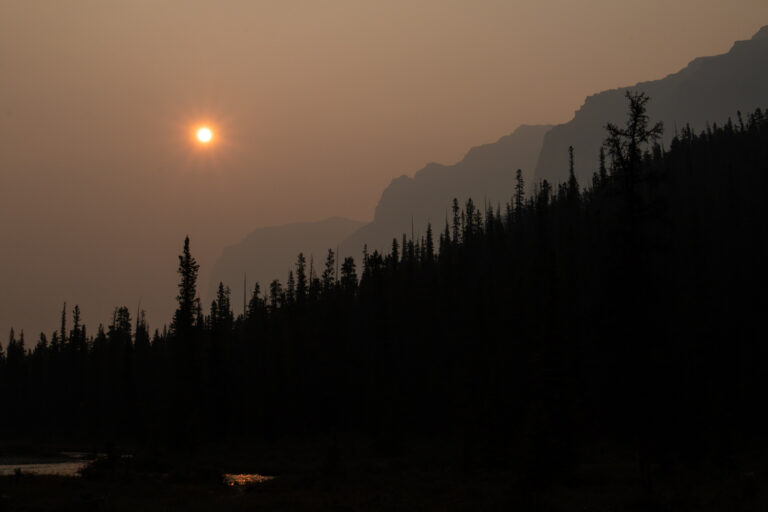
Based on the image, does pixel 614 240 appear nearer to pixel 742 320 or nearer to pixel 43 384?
pixel 742 320

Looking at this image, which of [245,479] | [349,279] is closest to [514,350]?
[245,479]

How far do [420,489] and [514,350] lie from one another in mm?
38944

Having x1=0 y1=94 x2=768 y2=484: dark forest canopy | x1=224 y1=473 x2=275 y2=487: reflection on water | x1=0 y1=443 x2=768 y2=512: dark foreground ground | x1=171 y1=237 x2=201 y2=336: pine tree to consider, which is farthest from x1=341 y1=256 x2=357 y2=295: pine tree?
x1=0 y1=443 x2=768 y2=512: dark foreground ground

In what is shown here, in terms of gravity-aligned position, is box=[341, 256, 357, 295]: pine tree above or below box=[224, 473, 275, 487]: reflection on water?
above

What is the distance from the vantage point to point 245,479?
43.9 meters

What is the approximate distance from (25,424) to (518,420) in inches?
4197

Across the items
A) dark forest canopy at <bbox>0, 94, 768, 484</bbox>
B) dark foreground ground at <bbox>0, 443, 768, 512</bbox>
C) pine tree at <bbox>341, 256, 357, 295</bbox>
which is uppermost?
pine tree at <bbox>341, 256, 357, 295</bbox>

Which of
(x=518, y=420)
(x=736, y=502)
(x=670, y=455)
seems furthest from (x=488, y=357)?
(x=736, y=502)

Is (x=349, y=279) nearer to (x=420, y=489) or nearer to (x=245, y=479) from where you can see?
(x=245, y=479)

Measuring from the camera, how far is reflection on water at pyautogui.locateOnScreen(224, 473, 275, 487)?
40.0 metres

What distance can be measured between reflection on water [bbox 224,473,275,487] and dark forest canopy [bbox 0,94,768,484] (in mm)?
13937

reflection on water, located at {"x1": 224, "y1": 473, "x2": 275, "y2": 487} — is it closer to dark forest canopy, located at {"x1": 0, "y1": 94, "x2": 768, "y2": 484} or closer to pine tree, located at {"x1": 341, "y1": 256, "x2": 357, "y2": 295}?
dark forest canopy, located at {"x1": 0, "y1": 94, "x2": 768, "y2": 484}

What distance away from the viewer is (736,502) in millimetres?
24344

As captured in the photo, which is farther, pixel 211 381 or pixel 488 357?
pixel 211 381
